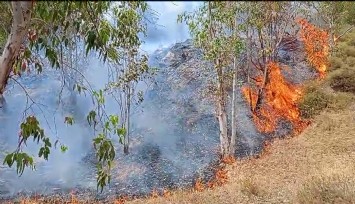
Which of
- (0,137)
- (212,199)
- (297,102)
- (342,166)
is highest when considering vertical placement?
(297,102)

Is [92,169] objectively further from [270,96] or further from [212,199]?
[270,96]

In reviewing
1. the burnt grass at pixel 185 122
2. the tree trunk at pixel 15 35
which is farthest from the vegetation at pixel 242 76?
the burnt grass at pixel 185 122

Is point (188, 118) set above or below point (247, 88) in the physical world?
below

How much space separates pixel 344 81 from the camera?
876 inches

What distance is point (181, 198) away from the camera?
1338cm

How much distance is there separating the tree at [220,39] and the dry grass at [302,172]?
235cm

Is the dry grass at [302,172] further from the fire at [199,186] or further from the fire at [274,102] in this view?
the fire at [274,102]

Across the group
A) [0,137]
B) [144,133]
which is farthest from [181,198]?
[0,137]

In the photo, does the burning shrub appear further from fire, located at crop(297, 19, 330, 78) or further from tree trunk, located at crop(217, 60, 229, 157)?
tree trunk, located at crop(217, 60, 229, 157)

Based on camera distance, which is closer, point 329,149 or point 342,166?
point 342,166

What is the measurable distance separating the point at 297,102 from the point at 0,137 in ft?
46.7

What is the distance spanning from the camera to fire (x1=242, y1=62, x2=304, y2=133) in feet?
68.2

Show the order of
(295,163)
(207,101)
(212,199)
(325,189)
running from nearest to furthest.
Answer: (325,189) → (212,199) → (295,163) → (207,101)

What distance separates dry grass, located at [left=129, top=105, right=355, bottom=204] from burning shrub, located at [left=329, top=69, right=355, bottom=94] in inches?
81.7
